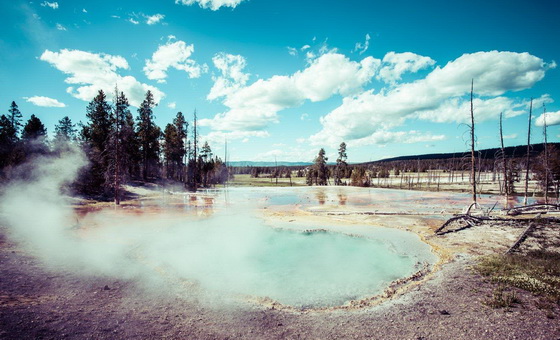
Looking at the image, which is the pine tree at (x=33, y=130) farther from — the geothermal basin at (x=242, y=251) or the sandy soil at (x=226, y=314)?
the sandy soil at (x=226, y=314)

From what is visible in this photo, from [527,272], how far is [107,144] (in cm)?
3150

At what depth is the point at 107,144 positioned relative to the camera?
85.8 feet

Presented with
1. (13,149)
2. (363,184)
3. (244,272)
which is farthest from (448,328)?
(363,184)

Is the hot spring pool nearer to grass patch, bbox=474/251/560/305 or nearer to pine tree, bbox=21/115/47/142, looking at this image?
grass patch, bbox=474/251/560/305

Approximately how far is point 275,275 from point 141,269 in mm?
5073

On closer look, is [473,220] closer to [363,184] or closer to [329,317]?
[329,317]

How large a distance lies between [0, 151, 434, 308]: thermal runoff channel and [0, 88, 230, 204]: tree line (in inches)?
282

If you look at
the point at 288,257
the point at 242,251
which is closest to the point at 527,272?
the point at 288,257

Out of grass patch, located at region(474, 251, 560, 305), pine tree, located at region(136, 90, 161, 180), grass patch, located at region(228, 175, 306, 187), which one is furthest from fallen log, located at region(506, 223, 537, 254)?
grass patch, located at region(228, 175, 306, 187)

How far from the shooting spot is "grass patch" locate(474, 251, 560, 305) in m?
7.18

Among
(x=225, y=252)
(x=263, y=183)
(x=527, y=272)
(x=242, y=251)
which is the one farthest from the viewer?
(x=263, y=183)

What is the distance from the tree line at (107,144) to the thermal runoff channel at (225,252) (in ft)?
23.5

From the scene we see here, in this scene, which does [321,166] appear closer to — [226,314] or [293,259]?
[293,259]

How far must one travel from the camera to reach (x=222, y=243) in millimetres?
14336
